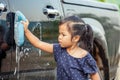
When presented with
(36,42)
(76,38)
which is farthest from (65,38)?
(36,42)

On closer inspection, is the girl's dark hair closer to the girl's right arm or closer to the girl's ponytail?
the girl's ponytail

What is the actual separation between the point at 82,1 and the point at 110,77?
1173mm

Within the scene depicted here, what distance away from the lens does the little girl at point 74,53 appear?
3281 millimetres

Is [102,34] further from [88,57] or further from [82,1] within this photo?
[88,57]

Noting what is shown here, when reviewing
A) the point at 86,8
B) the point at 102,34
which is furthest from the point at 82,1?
the point at 102,34

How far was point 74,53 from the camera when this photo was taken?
3.34 meters

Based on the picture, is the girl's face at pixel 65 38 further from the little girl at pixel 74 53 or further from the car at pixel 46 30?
the car at pixel 46 30

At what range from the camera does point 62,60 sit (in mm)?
3311

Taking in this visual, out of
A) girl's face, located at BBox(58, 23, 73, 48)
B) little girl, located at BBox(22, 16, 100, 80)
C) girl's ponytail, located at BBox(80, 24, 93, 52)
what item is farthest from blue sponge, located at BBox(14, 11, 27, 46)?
girl's ponytail, located at BBox(80, 24, 93, 52)

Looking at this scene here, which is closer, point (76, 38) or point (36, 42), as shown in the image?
point (76, 38)

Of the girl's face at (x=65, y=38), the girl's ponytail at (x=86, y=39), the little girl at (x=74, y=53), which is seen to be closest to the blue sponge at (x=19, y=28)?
the little girl at (x=74, y=53)

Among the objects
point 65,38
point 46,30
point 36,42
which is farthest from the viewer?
point 46,30

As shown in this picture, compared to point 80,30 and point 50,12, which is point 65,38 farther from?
point 50,12

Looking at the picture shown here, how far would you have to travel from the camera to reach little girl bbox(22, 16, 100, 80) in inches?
129
